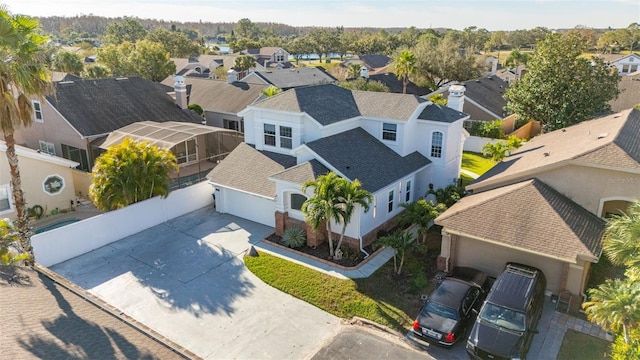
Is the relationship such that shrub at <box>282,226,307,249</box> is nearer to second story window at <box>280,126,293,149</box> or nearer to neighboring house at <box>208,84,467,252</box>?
neighboring house at <box>208,84,467,252</box>

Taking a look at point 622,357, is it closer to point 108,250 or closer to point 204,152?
point 108,250

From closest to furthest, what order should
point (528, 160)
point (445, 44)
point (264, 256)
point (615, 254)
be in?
1. point (615, 254)
2. point (264, 256)
3. point (528, 160)
4. point (445, 44)

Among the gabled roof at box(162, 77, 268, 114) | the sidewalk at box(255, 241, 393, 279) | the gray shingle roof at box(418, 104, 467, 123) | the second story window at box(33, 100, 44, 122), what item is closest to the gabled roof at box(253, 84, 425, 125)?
the gray shingle roof at box(418, 104, 467, 123)

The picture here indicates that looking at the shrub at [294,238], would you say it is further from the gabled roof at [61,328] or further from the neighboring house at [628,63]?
the neighboring house at [628,63]

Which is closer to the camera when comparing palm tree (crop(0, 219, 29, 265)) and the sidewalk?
palm tree (crop(0, 219, 29, 265))

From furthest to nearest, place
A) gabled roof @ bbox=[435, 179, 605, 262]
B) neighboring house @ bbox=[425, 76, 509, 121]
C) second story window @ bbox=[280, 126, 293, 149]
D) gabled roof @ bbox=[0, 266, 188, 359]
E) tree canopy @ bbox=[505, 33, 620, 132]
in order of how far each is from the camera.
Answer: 1. neighboring house @ bbox=[425, 76, 509, 121]
2. tree canopy @ bbox=[505, 33, 620, 132]
3. second story window @ bbox=[280, 126, 293, 149]
4. gabled roof @ bbox=[435, 179, 605, 262]
5. gabled roof @ bbox=[0, 266, 188, 359]

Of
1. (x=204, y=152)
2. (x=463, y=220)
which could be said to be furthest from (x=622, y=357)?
(x=204, y=152)

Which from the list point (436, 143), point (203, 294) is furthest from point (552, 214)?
point (203, 294)
